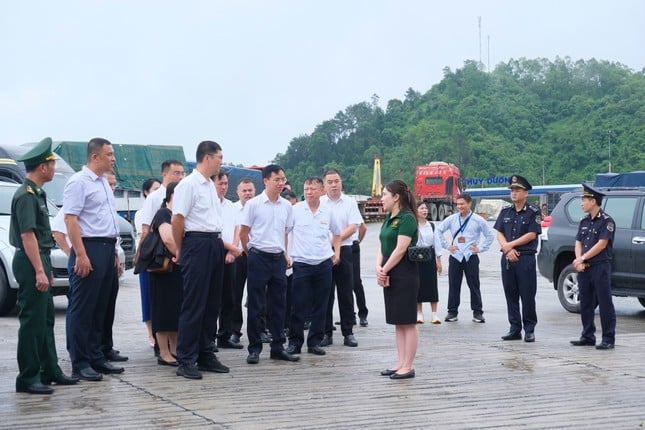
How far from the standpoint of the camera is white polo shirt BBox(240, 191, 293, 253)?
28.9 feet

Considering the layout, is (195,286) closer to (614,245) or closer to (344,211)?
(344,211)

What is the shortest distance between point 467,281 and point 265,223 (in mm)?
4902

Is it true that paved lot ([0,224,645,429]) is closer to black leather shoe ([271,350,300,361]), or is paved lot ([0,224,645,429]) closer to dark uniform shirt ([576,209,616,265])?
black leather shoe ([271,350,300,361])

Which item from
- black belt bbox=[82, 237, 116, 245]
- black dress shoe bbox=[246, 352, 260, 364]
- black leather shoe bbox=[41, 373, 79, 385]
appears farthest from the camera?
black dress shoe bbox=[246, 352, 260, 364]

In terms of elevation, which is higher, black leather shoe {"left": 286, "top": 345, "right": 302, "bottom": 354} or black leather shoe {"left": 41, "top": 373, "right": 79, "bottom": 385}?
black leather shoe {"left": 41, "top": 373, "right": 79, "bottom": 385}

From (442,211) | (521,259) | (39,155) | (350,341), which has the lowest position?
(442,211)

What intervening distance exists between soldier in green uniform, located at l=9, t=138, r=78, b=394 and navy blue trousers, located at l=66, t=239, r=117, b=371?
403 mm

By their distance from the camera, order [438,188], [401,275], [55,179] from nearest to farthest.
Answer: [401,275] < [55,179] < [438,188]

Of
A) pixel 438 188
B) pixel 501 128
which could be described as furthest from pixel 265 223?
pixel 501 128

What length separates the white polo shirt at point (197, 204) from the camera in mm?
7746

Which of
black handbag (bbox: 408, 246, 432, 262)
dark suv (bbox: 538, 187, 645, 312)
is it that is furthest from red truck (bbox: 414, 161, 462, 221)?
black handbag (bbox: 408, 246, 432, 262)

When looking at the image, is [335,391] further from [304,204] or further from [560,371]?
[304,204]

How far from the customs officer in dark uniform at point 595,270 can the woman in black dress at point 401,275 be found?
9.62ft

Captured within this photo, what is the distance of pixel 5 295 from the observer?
12.5 m
